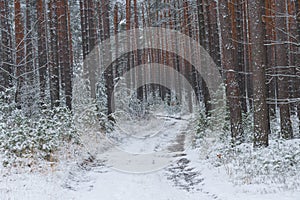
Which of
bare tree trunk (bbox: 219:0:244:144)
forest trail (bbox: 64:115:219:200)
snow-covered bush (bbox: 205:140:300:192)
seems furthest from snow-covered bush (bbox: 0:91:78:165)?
bare tree trunk (bbox: 219:0:244:144)

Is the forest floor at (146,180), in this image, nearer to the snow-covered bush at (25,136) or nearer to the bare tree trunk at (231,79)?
the snow-covered bush at (25,136)

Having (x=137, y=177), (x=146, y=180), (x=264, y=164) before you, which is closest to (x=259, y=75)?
(x=264, y=164)

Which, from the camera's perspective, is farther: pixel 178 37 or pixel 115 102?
pixel 178 37

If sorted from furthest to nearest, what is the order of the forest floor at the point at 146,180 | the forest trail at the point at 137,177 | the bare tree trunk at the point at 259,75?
the bare tree trunk at the point at 259,75
the forest trail at the point at 137,177
the forest floor at the point at 146,180

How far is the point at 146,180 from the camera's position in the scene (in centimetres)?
822

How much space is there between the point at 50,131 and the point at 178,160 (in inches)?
182

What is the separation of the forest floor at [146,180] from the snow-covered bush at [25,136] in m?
0.59

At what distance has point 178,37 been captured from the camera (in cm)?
3303

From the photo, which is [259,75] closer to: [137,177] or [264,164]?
[264,164]

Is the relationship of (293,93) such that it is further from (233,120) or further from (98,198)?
(98,198)

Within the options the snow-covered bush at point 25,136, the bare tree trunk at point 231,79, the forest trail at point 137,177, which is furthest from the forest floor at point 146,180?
the bare tree trunk at point 231,79

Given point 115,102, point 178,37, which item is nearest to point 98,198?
point 115,102

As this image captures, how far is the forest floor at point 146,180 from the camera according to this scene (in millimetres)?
6328

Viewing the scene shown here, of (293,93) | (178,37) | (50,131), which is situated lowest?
(50,131)
